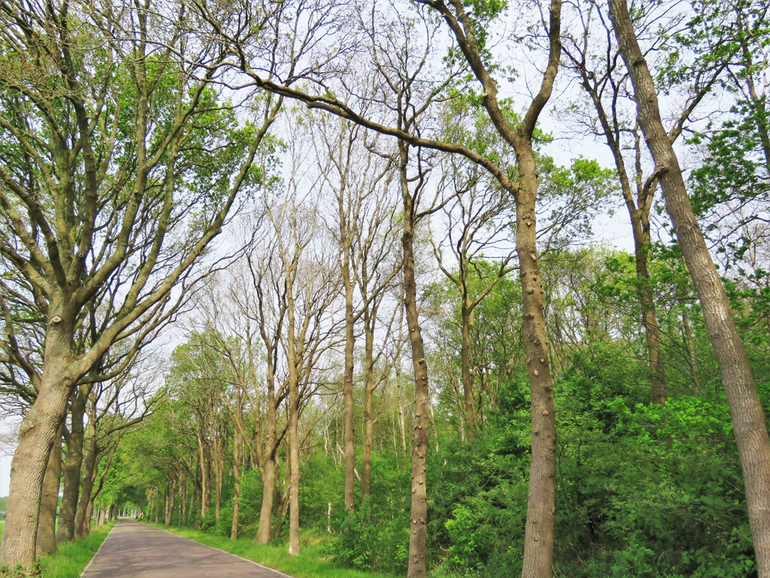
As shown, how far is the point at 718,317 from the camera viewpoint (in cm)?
625

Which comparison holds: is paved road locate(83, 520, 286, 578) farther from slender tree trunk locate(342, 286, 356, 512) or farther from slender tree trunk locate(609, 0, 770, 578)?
slender tree trunk locate(609, 0, 770, 578)

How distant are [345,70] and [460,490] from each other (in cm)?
1121

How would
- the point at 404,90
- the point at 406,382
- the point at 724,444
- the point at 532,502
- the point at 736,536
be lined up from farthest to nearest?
the point at 406,382, the point at 404,90, the point at 724,444, the point at 736,536, the point at 532,502

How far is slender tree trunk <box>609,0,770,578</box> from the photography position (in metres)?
5.53

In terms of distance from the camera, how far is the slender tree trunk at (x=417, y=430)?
368 inches

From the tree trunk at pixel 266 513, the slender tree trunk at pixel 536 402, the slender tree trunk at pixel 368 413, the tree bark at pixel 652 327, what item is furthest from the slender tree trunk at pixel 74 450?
the tree bark at pixel 652 327

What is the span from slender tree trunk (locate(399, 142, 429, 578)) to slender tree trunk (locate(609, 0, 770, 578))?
509cm

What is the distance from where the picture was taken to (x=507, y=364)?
99.1 ft

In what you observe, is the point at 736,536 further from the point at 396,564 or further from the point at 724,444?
the point at 396,564

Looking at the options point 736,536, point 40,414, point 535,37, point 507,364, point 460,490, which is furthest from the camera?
point 507,364

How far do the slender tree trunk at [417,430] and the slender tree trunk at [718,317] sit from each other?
5.09 meters

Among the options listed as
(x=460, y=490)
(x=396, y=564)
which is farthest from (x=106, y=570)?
(x=460, y=490)

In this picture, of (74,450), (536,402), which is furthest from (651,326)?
(74,450)

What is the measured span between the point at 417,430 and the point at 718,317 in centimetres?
595
